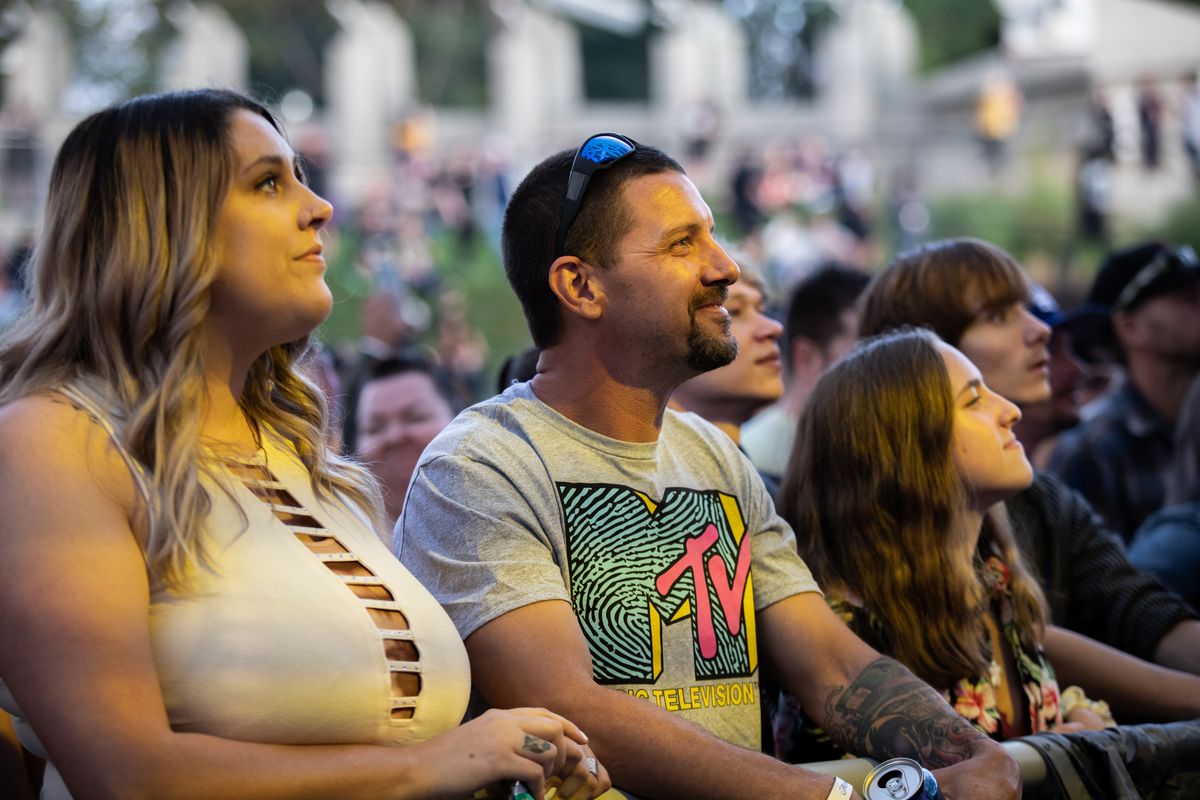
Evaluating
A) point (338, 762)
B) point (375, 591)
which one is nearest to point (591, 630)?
point (375, 591)

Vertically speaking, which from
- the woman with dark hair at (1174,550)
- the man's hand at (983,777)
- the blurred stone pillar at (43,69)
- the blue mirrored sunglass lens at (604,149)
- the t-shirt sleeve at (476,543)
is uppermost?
the blurred stone pillar at (43,69)

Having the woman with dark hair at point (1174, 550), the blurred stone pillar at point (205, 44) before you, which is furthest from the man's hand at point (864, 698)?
the blurred stone pillar at point (205, 44)

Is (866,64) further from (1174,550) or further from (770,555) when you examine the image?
(770,555)

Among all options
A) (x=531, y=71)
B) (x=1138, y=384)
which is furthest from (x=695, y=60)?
(x=1138, y=384)

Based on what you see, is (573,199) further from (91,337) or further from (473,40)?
(473,40)

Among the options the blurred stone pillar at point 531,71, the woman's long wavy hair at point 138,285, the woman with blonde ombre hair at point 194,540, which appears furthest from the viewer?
the blurred stone pillar at point 531,71

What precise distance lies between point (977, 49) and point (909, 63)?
6.95 metres

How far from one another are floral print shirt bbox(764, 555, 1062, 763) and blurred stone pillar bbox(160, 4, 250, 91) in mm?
36074

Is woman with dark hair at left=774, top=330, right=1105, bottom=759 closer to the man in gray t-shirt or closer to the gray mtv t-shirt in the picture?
the man in gray t-shirt

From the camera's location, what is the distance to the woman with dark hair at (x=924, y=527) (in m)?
3.29

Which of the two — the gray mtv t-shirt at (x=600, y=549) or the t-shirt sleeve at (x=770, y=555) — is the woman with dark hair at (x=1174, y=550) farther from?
the gray mtv t-shirt at (x=600, y=549)

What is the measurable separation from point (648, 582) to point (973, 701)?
38.1 inches

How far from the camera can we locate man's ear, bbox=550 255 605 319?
2.92m

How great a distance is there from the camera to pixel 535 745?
220 cm
